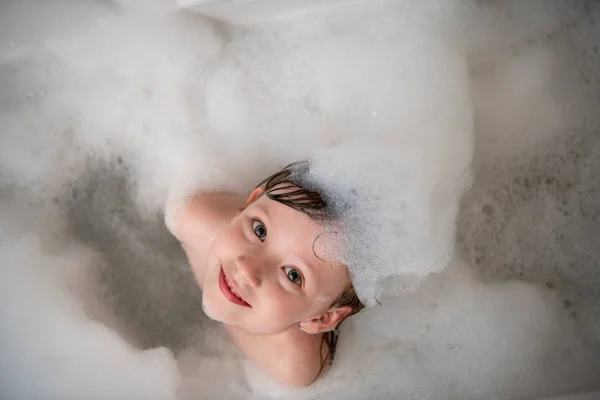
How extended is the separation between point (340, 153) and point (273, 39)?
33 centimetres

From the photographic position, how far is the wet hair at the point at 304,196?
0.89 meters

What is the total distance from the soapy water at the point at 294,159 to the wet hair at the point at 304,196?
0.10 metres

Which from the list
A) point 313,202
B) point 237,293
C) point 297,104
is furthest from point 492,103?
point 237,293

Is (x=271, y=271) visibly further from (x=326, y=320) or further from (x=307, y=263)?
(x=326, y=320)

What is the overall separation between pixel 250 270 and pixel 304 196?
0.48 ft

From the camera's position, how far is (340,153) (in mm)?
1015

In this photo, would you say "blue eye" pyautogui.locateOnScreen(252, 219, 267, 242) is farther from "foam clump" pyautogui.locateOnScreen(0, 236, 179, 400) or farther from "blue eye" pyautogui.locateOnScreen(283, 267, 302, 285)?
"foam clump" pyautogui.locateOnScreen(0, 236, 179, 400)

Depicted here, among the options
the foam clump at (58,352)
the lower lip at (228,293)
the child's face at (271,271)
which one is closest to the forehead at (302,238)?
the child's face at (271,271)

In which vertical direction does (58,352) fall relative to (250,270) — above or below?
below

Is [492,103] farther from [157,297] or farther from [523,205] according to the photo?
[157,297]

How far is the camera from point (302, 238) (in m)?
0.87

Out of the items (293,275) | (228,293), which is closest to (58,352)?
(228,293)

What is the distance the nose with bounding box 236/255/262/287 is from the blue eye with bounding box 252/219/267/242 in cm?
5

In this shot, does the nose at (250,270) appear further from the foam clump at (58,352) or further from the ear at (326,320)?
the foam clump at (58,352)
